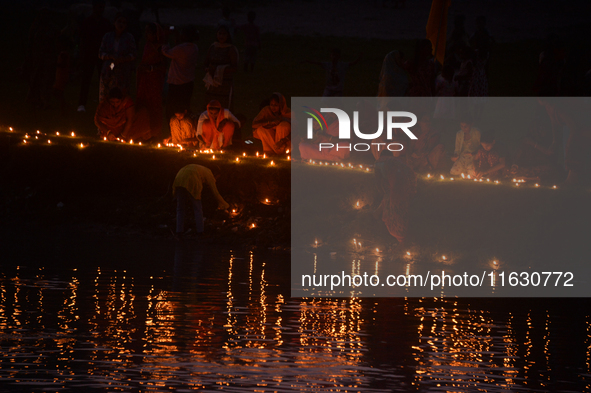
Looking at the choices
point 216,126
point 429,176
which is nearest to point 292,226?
point 429,176

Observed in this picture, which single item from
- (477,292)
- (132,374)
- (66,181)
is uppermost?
(66,181)

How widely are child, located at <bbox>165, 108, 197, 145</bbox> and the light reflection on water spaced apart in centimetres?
472

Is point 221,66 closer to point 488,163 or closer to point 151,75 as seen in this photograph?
point 151,75

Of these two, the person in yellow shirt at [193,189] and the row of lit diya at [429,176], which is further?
the row of lit diya at [429,176]

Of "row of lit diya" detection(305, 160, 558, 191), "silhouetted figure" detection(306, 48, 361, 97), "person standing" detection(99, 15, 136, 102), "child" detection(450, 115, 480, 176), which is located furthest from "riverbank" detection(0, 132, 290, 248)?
"silhouetted figure" detection(306, 48, 361, 97)

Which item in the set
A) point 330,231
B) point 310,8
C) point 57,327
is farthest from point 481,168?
point 310,8

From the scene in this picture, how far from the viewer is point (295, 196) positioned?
14469 mm

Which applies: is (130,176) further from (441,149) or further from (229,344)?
(229,344)

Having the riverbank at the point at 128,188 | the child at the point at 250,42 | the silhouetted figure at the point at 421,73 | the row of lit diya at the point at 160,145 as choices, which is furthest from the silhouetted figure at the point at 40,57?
the child at the point at 250,42

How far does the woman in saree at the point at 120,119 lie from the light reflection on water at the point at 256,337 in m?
5.06

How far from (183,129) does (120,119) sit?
1.18 metres

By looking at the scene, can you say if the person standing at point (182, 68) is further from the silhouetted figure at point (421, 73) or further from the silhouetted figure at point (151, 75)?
the silhouetted figure at point (421, 73)

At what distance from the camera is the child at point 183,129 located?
1530cm

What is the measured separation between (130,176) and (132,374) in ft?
30.2
